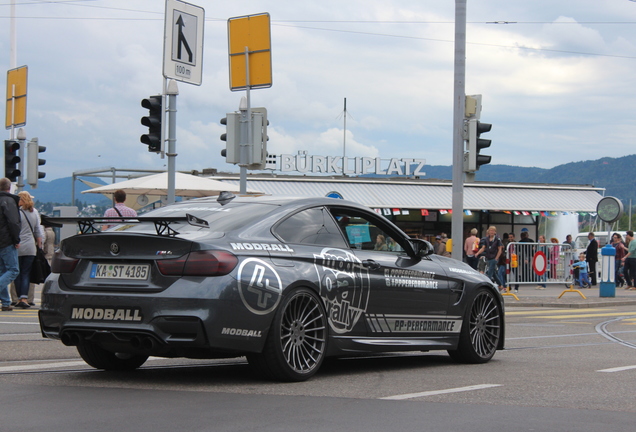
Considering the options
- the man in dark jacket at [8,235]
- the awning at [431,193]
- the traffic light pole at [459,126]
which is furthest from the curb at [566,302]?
the awning at [431,193]

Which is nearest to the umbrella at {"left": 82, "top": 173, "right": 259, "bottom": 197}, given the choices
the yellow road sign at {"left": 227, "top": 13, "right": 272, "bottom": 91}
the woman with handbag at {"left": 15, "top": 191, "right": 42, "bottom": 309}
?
the woman with handbag at {"left": 15, "top": 191, "right": 42, "bottom": 309}

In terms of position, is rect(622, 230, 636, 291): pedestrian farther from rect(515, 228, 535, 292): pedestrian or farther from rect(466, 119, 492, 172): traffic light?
rect(466, 119, 492, 172): traffic light

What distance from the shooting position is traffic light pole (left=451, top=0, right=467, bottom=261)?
59.1 feet

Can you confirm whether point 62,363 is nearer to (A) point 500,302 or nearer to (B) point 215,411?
(B) point 215,411

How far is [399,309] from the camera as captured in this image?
7.94 meters

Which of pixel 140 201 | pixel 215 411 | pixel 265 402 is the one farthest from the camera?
pixel 140 201

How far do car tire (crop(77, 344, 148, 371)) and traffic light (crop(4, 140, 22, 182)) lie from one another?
15520 millimetres

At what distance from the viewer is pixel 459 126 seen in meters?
18.0

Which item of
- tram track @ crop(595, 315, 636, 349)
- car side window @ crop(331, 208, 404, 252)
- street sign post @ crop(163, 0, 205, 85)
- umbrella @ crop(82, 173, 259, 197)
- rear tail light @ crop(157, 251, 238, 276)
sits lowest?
tram track @ crop(595, 315, 636, 349)

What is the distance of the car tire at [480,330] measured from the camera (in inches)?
339

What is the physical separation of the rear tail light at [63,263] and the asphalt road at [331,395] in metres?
0.81

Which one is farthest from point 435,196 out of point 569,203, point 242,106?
point 242,106

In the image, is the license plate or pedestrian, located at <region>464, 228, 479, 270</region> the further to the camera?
pedestrian, located at <region>464, 228, 479, 270</region>

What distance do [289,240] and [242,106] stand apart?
26.6ft
